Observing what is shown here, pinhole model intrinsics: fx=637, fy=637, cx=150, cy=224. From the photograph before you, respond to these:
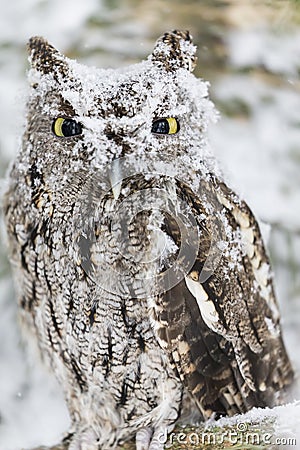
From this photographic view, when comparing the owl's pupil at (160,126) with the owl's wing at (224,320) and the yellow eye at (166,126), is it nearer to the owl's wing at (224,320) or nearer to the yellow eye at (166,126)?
the yellow eye at (166,126)

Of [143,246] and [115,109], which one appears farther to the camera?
[143,246]

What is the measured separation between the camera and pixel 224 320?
42.8 inches

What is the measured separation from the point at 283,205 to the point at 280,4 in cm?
58

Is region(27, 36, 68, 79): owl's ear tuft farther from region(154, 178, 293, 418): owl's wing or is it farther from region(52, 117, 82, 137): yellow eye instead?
→ region(154, 178, 293, 418): owl's wing

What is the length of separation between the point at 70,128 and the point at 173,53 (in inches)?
7.8

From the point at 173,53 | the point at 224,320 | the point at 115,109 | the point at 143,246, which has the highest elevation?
the point at 173,53

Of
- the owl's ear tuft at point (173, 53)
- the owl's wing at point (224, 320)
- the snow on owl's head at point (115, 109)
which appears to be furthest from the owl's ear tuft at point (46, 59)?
the owl's wing at point (224, 320)

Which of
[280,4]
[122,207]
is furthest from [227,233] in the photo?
[280,4]

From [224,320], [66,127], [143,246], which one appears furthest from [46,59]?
[224,320]

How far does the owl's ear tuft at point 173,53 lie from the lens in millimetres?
987

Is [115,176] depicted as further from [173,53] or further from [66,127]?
[173,53]

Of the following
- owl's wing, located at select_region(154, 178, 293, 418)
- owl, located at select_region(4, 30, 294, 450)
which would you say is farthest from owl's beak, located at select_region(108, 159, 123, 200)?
owl's wing, located at select_region(154, 178, 293, 418)

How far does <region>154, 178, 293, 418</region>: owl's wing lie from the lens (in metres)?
1.07

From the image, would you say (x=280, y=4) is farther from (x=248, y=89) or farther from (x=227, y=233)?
(x=227, y=233)
